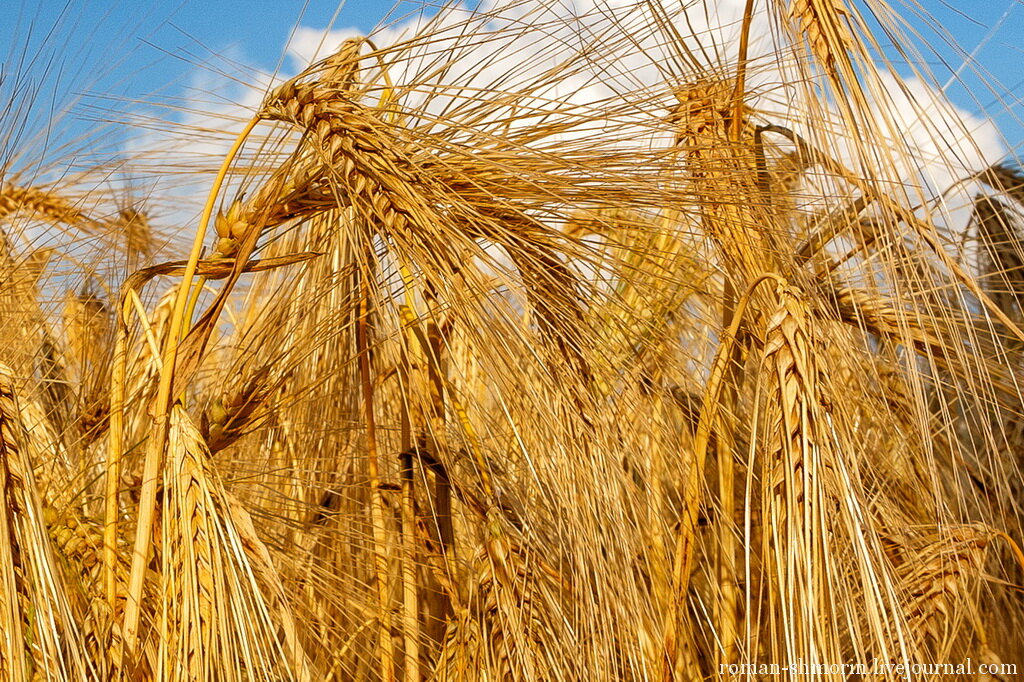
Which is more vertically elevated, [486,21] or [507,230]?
[486,21]

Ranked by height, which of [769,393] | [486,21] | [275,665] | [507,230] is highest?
[486,21]

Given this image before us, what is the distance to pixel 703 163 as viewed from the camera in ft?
2.19

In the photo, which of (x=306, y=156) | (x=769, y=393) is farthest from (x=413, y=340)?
(x=769, y=393)

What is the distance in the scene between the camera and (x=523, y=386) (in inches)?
22.2

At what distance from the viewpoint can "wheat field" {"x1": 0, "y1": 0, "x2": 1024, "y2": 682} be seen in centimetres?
51

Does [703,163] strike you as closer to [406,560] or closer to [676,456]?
[676,456]

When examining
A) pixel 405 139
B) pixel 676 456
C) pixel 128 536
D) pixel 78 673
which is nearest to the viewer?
pixel 78 673

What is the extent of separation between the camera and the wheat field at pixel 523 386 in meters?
0.51

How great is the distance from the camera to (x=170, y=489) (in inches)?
21.2

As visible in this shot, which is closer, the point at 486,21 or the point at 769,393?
the point at 769,393

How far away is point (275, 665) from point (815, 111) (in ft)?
1.76

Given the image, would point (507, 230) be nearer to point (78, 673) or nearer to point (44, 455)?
point (78, 673)

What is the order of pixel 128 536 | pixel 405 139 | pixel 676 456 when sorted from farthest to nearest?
pixel 128 536 → pixel 676 456 → pixel 405 139

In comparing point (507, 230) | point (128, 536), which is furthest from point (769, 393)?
point (128, 536)
